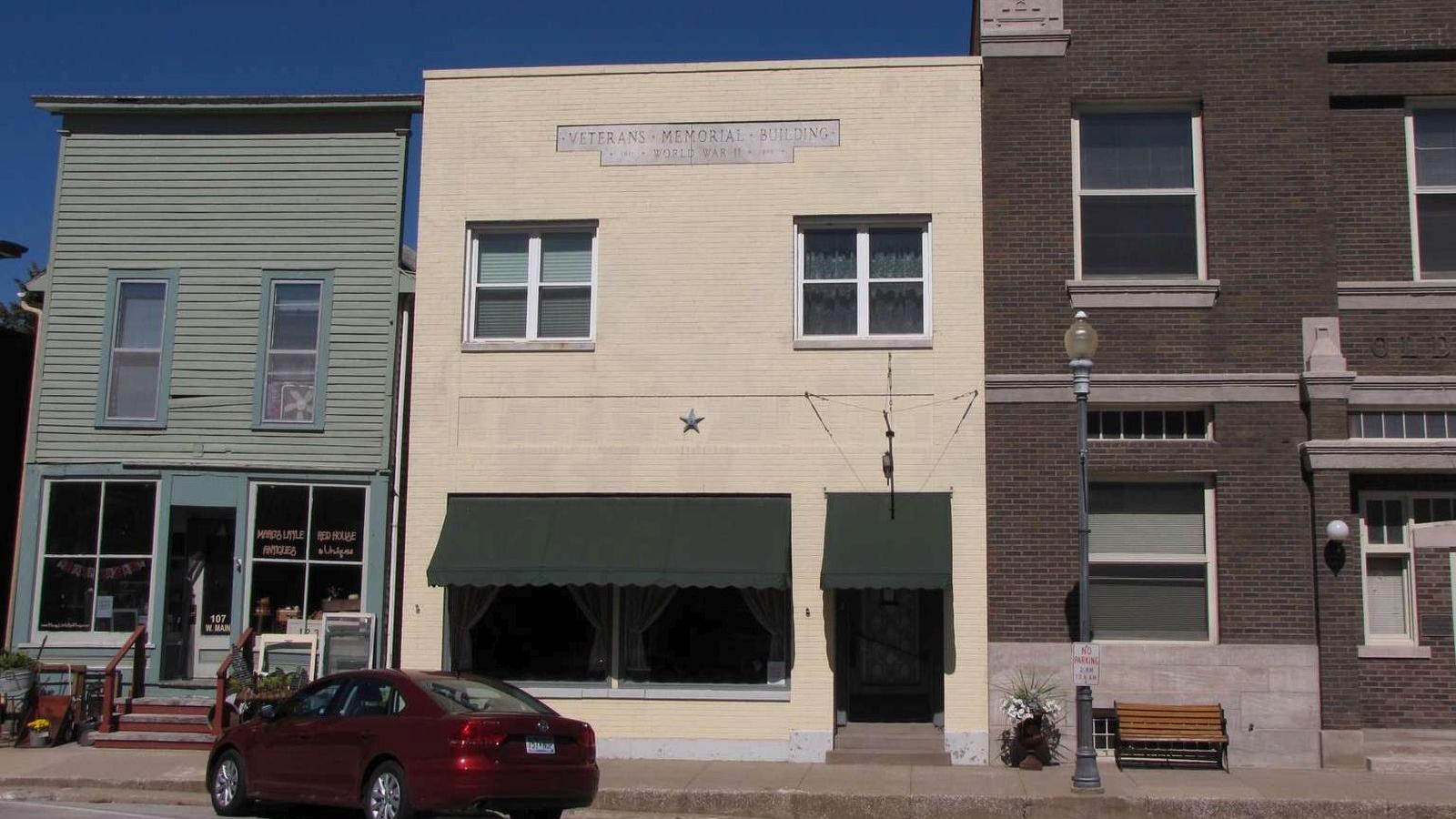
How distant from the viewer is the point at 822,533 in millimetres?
15766

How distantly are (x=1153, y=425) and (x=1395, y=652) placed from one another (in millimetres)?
3489

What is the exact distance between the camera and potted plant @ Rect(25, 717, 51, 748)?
16000 mm

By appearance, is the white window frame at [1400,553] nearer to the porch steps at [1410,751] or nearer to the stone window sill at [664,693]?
the porch steps at [1410,751]

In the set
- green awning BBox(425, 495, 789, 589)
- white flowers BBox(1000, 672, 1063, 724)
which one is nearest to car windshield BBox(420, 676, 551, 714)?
green awning BBox(425, 495, 789, 589)

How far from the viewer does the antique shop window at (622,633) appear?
1594 cm

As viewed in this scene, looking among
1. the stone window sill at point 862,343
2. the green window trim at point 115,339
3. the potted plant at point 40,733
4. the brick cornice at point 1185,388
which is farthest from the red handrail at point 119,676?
the brick cornice at point 1185,388

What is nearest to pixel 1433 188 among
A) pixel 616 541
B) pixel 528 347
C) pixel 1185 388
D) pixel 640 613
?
pixel 1185 388

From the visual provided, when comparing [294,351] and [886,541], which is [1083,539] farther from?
[294,351]

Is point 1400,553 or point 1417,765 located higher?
point 1400,553

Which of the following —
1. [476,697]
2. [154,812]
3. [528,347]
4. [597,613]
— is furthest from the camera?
[528,347]

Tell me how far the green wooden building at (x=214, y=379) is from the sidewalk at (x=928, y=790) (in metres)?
2.45

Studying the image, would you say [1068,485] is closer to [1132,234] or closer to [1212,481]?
[1212,481]

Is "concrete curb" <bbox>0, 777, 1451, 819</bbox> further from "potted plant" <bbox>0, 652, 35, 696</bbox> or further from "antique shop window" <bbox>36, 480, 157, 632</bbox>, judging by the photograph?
"antique shop window" <bbox>36, 480, 157, 632</bbox>

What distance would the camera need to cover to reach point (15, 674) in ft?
52.9
